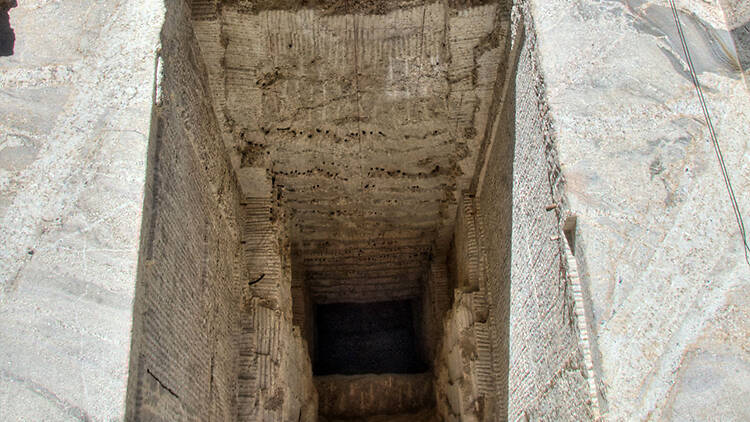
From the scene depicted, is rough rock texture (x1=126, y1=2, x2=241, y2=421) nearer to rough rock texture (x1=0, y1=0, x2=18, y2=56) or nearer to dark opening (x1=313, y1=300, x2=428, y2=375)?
rough rock texture (x1=0, y1=0, x2=18, y2=56)

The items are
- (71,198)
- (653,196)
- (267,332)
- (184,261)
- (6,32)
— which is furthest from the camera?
(267,332)

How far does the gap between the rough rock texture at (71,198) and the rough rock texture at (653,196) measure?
47.2 inches

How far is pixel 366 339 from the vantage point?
4.62m

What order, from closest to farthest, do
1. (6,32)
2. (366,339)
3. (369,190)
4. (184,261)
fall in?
(184,261) → (6,32) → (369,190) → (366,339)

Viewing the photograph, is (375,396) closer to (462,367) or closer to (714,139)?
(462,367)

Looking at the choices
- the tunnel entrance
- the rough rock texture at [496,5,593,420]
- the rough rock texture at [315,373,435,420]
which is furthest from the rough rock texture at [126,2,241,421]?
the rough rock texture at [315,373,435,420]

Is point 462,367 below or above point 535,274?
below

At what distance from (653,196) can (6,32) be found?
2096 mm

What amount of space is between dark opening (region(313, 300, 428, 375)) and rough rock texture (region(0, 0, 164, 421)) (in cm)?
278

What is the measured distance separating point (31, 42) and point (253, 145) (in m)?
1.05

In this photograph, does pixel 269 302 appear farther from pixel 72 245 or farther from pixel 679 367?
pixel 679 367

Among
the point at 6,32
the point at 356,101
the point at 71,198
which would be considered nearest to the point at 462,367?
the point at 356,101

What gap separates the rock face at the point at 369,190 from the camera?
5.43 feet

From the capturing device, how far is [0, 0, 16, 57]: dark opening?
2.16 metres
